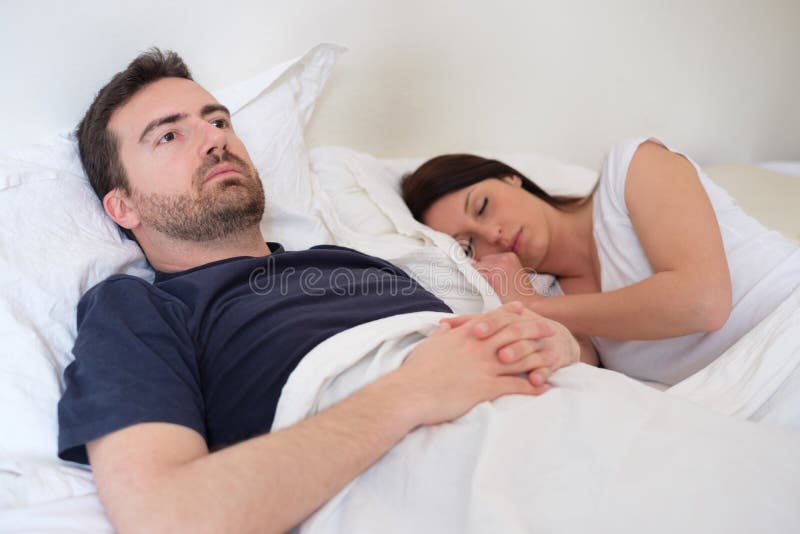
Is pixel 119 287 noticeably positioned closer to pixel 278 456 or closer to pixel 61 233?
pixel 61 233

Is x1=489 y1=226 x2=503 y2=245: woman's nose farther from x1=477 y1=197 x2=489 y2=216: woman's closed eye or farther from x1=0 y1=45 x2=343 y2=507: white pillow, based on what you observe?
x1=0 y1=45 x2=343 y2=507: white pillow

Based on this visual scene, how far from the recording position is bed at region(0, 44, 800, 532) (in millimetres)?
632

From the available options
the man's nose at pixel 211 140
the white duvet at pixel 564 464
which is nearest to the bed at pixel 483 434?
the white duvet at pixel 564 464

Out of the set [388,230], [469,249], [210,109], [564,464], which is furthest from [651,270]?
[210,109]

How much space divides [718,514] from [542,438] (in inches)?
7.4

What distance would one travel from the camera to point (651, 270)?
1245 millimetres

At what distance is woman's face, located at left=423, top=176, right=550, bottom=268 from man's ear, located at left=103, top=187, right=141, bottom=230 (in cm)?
67

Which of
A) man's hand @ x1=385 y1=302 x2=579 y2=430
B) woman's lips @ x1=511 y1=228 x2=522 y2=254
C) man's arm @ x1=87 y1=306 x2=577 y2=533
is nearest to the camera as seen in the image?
man's arm @ x1=87 y1=306 x2=577 y2=533

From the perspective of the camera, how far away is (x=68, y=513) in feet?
2.32

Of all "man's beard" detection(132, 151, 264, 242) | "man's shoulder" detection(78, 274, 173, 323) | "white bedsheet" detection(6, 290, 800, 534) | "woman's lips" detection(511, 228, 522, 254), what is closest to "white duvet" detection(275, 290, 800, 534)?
"white bedsheet" detection(6, 290, 800, 534)

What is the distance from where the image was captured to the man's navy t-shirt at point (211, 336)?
0.71 meters

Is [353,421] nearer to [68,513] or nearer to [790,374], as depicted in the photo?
[68,513]

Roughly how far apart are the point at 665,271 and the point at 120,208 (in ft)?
3.24

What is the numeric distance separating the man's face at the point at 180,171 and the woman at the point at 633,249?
0.54 m
